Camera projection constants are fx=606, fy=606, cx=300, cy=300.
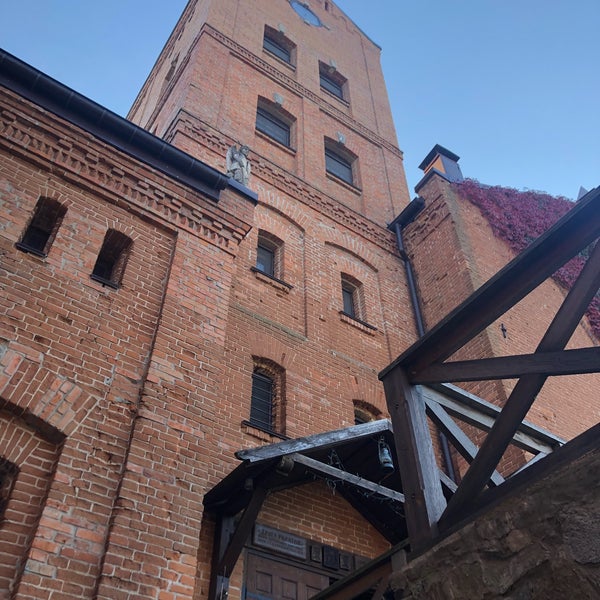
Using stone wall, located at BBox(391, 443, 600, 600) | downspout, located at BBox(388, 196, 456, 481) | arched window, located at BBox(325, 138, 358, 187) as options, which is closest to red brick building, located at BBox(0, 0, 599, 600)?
downspout, located at BBox(388, 196, 456, 481)

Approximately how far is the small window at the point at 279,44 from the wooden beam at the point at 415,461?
17.0 m

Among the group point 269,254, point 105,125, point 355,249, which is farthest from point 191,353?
point 355,249

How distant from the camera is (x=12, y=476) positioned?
17.7ft

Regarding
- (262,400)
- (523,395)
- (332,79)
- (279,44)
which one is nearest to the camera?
(523,395)

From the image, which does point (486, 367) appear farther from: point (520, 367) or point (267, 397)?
point (267, 397)

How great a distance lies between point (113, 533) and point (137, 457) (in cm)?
76

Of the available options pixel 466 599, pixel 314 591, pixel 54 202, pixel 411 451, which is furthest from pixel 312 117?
pixel 466 599

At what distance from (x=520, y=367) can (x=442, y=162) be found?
14.0m

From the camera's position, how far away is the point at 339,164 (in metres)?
16.9

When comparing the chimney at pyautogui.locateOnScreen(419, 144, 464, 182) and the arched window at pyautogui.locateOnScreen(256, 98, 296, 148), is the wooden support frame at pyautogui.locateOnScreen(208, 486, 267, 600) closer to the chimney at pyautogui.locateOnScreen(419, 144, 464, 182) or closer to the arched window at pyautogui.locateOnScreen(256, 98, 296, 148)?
the arched window at pyautogui.locateOnScreen(256, 98, 296, 148)

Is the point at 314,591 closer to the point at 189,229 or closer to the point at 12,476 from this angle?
the point at 12,476

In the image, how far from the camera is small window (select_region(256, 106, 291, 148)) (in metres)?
15.5

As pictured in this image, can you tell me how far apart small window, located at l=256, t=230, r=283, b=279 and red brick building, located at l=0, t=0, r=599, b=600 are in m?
0.04

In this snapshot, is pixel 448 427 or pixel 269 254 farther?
pixel 269 254
